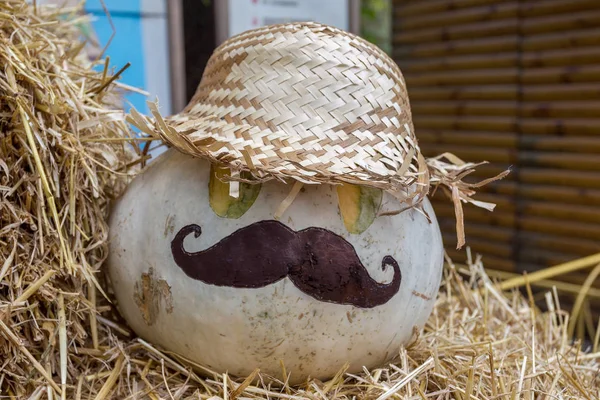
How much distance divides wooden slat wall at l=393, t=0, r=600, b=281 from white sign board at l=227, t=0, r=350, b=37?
1.09 m

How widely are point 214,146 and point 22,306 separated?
19.2 inches

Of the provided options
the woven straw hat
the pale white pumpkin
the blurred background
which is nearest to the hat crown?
the woven straw hat

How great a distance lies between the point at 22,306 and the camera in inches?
45.2

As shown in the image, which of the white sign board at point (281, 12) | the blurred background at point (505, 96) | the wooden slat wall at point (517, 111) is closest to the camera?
the white sign board at point (281, 12)

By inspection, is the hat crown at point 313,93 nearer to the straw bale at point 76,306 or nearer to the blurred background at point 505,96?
the straw bale at point 76,306

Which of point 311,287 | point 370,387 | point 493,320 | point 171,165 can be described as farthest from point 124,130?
point 493,320

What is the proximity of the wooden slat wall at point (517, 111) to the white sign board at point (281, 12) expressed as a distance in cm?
109

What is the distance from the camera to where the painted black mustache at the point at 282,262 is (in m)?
1.15

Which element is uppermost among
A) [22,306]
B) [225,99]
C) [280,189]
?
[225,99]

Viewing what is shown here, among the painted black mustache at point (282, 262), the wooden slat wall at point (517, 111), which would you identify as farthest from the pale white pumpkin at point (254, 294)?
the wooden slat wall at point (517, 111)

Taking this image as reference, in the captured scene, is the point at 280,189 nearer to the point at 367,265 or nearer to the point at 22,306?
the point at 367,265

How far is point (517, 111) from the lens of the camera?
329cm

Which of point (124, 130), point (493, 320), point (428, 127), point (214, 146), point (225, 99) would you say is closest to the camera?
point (214, 146)

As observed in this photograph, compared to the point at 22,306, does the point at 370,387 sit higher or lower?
lower
